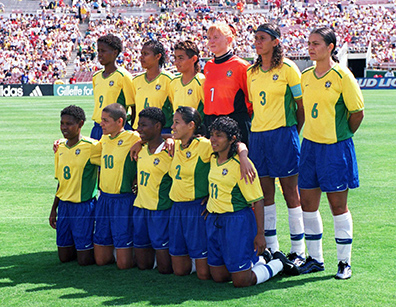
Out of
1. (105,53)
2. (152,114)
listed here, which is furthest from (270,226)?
(105,53)

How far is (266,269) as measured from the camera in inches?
202

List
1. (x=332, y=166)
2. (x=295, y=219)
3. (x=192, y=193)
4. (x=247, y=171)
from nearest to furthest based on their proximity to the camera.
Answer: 1. (x=247, y=171)
2. (x=332, y=166)
3. (x=192, y=193)
4. (x=295, y=219)

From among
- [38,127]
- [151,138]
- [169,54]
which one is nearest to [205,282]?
[151,138]

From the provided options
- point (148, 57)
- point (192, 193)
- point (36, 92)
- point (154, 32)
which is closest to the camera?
point (192, 193)

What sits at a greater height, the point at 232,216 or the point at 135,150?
the point at 135,150

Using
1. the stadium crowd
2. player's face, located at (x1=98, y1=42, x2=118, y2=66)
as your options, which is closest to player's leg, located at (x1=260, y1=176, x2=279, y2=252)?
player's face, located at (x1=98, y1=42, x2=118, y2=66)

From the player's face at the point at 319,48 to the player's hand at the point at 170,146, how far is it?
1572mm

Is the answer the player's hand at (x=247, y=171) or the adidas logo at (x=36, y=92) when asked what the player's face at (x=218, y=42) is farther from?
the adidas logo at (x=36, y=92)

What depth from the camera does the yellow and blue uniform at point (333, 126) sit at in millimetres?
4988

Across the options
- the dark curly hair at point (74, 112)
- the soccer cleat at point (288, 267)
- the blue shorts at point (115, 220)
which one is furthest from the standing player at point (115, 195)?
the soccer cleat at point (288, 267)

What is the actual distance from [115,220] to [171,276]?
32.6 inches

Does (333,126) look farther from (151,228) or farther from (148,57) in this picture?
(148,57)

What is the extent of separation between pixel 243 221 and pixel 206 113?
1358mm

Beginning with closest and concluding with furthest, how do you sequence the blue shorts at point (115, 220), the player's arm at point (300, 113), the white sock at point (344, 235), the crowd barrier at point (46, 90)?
1. the white sock at point (344, 235)
2. the player's arm at point (300, 113)
3. the blue shorts at point (115, 220)
4. the crowd barrier at point (46, 90)
